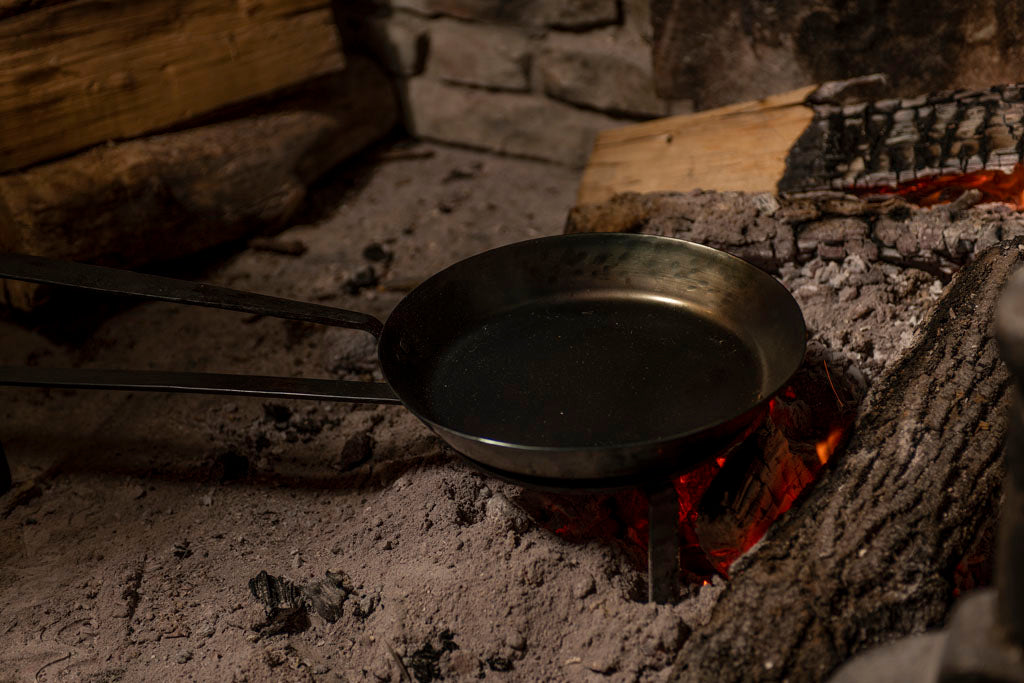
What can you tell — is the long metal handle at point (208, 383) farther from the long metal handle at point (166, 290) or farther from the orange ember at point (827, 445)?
the orange ember at point (827, 445)

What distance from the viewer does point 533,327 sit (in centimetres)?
143

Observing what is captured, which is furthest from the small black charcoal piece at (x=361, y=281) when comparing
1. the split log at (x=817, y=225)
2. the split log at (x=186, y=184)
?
the split log at (x=817, y=225)

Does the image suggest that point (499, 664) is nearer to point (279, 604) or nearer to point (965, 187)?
point (279, 604)

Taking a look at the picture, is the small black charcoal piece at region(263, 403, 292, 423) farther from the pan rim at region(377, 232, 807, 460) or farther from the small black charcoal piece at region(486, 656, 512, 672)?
the small black charcoal piece at region(486, 656, 512, 672)

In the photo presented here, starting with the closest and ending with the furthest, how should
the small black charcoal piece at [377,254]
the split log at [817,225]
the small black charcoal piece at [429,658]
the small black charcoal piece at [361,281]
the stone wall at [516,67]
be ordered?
the small black charcoal piece at [429,658] → the split log at [817,225] → the small black charcoal piece at [361,281] → the small black charcoal piece at [377,254] → the stone wall at [516,67]

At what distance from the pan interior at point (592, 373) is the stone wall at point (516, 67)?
1218mm

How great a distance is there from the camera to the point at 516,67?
106 inches

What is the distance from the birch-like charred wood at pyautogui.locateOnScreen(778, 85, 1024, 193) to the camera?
158 centimetres

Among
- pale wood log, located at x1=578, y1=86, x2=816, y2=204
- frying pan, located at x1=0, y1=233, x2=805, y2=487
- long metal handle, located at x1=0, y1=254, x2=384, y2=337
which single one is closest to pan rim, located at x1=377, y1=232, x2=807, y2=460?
frying pan, located at x1=0, y1=233, x2=805, y2=487

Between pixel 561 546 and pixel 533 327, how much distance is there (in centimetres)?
39

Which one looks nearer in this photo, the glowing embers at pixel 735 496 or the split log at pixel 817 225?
the glowing embers at pixel 735 496

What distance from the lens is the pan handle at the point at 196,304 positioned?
1.28 meters

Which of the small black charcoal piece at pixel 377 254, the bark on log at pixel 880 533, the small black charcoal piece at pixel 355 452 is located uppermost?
the bark on log at pixel 880 533

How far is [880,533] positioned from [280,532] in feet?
3.16
